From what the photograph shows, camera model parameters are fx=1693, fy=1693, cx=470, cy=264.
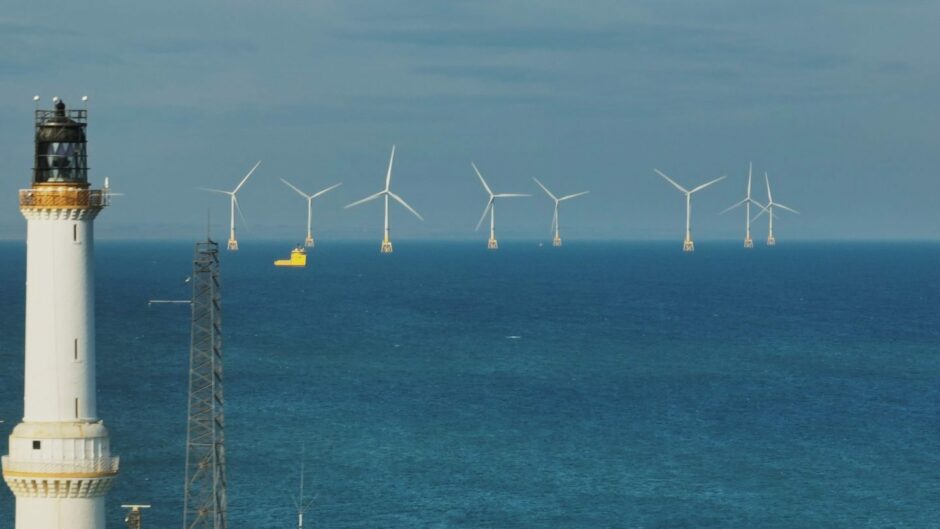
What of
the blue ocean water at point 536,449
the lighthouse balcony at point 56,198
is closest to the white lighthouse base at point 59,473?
the lighthouse balcony at point 56,198

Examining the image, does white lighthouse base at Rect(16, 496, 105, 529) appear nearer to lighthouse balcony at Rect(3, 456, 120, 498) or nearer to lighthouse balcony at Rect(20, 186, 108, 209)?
lighthouse balcony at Rect(3, 456, 120, 498)

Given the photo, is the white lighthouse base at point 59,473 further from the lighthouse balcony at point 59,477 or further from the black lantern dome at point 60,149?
the black lantern dome at point 60,149

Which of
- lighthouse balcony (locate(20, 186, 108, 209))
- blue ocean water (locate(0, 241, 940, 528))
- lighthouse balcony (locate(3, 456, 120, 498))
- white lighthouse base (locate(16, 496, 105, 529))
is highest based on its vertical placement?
lighthouse balcony (locate(20, 186, 108, 209))

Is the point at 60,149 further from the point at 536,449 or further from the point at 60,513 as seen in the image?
the point at 536,449

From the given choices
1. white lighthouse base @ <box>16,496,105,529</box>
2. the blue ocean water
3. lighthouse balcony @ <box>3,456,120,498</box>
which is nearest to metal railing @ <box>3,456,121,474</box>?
lighthouse balcony @ <box>3,456,120,498</box>

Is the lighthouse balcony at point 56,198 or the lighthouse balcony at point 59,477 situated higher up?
the lighthouse balcony at point 56,198

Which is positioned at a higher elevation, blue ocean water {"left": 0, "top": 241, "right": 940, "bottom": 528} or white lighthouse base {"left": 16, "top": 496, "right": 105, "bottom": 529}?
white lighthouse base {"left": 16, "top": 496, "right": 105, "bottom": 529}

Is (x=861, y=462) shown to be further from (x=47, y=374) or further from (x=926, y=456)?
(x=47, y=374)
